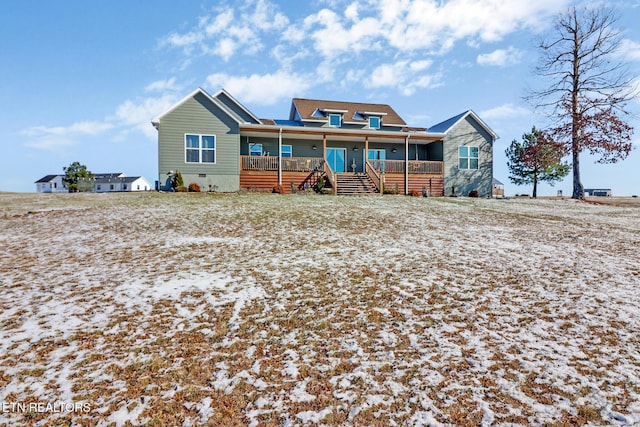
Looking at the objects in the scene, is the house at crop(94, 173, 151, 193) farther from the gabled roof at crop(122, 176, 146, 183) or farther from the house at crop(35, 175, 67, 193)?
the house at crop(35, 175, 67, 193)

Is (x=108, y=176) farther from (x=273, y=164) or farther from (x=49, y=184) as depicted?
(x=273, y=164)

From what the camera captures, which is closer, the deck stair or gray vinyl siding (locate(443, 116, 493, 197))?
the deck stair

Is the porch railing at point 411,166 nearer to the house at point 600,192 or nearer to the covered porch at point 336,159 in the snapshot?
the covered porch at point 336,159

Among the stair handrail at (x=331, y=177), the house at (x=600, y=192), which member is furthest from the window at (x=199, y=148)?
the house at (x=600, y=192)

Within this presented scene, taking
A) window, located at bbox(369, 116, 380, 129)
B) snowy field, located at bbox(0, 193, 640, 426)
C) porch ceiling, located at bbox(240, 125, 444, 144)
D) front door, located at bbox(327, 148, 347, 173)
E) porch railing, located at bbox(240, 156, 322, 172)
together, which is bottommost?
snowy field, located at bbox(0, 193, 640, 426)

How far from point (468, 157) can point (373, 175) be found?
8390mm

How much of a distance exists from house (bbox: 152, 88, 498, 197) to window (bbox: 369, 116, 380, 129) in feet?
0.26

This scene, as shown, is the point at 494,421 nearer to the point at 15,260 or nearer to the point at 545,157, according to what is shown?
the point at 15,260

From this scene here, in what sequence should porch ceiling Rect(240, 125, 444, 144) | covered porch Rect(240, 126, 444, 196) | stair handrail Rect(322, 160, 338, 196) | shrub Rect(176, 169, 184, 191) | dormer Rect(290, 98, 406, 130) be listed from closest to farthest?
shrub Rect(176, 169, 184, 191) < stair handrail Rect(322, 160, 338, 196) < porch ceiling Rect(240, 125, 444, 144) < covered porch Rect(240, 126, 444, 196) < dormer Rect(290, 98, 406, 130)

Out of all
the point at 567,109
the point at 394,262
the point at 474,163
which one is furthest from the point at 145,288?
the point at 567,109

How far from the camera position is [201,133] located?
20.6 metres

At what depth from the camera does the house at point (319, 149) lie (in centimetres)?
2048

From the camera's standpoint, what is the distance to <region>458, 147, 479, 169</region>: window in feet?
84.1

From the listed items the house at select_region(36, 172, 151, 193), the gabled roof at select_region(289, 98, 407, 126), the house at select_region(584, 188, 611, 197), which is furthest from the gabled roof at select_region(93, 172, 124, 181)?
the house at select_region(584, 188, 611, 197)
